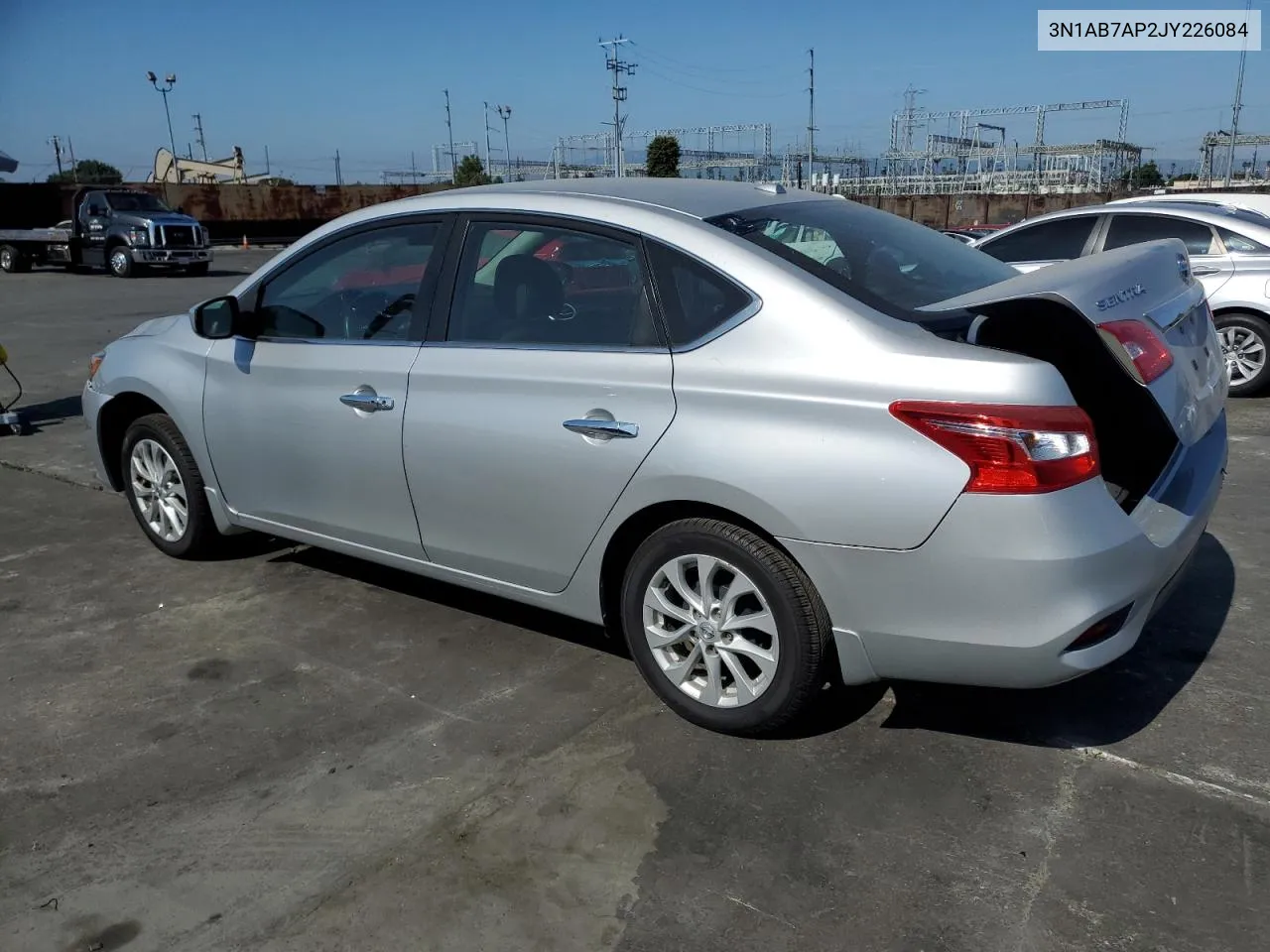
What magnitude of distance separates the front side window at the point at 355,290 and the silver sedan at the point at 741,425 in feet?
0.04

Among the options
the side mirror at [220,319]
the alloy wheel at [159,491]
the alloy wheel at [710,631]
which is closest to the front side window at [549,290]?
the alloy wheel at [710,631]

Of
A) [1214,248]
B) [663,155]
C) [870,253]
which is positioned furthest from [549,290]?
[663,155]

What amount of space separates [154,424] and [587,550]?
2502 mm

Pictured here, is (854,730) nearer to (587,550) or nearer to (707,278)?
(587,550)

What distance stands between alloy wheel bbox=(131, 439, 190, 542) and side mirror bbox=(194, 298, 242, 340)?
729 millimetres

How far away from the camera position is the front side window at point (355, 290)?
3916 mm

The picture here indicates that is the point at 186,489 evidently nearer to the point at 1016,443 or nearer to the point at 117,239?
the point at 1016,443

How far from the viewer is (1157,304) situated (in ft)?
10.9

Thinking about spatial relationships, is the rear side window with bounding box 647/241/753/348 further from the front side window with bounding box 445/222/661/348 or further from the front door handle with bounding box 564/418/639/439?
the front door handle with bounding box 564/418/639/439

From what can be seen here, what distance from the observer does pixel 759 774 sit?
10.2ft

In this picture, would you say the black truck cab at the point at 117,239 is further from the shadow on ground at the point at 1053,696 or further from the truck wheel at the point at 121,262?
the shadow on ground at the point at 1053,696

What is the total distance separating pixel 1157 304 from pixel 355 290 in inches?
114

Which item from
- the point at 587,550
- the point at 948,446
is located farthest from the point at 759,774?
the point at 948,446

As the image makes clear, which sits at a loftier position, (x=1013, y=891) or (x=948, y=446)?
(x=948, y=446)
